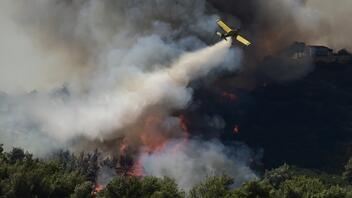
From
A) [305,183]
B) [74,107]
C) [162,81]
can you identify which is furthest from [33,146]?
[305,183]

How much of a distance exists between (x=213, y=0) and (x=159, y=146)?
139 ft

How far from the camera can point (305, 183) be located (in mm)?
84312

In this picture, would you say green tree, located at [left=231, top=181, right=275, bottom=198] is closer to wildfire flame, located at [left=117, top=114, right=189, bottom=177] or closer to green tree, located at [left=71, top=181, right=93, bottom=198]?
green tree, located at [left=71, top=181, right=93, bottom=198]

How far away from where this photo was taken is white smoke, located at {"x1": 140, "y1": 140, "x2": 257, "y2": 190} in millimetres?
130125

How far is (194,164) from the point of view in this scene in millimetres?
136250

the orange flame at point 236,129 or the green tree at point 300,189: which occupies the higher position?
the orange flame at point 236,129

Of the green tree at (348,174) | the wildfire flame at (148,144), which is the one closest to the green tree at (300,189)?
the wildfire flame at (148,144)

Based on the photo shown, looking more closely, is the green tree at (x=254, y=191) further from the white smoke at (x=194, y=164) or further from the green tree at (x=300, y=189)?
the white smoke at (x=194, y=164)

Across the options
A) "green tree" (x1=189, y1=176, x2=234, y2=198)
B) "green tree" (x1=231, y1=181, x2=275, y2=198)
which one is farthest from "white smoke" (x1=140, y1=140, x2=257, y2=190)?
"green tree" (x1=231, y1=181, x2=275, y2=198)

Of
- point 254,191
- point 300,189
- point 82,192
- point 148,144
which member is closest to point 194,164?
point 148,144

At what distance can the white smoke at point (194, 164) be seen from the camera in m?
130

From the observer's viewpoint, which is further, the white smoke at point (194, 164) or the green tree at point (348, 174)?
the green tree at point (348, 174)

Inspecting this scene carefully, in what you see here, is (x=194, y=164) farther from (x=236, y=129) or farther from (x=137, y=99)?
(x=236, y=129)

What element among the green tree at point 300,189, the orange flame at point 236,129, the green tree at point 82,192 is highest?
the orange flame at point 236,129
